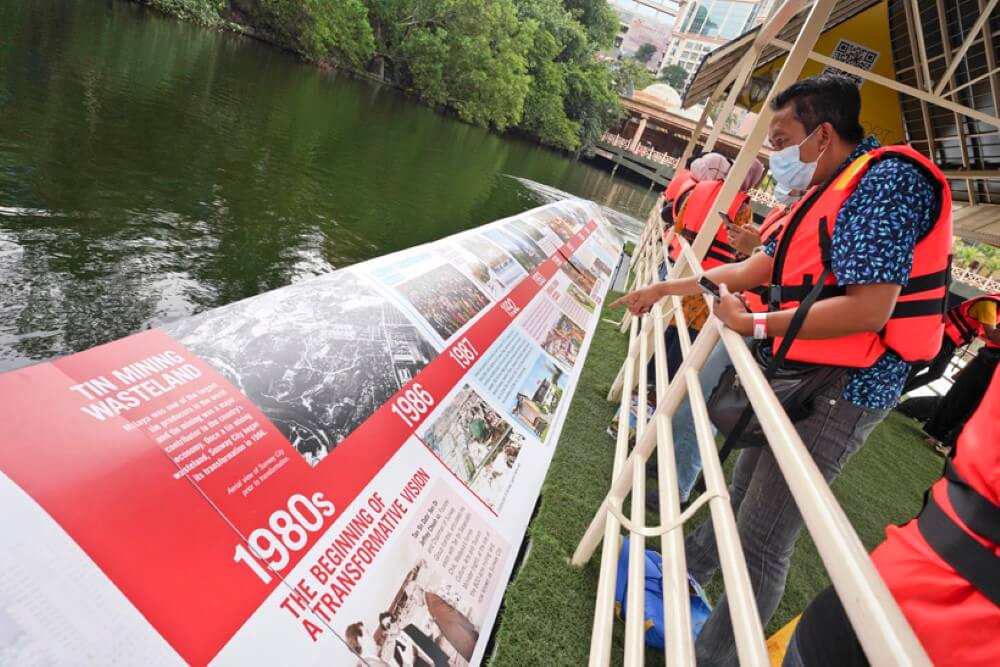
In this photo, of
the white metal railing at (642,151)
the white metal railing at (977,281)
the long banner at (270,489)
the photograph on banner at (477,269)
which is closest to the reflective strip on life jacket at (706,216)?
the photograph on banner at (477,269)

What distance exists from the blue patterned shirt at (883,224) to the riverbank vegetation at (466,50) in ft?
68.7

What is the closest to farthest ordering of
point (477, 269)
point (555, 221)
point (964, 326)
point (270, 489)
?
point (270, 489)
point (477, 269)
point (964, 326)
point (555, 221)

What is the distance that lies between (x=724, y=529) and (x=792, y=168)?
49.5 inches

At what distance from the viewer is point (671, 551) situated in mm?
1298

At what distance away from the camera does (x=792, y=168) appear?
65.2 inches

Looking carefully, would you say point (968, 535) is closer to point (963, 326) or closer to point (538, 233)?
point (963, 326)

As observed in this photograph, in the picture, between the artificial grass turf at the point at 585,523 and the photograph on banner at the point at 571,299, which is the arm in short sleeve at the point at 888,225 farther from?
the photograph on banner at the point at 571,299

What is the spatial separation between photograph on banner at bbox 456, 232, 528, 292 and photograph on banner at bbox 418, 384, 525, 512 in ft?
3.89

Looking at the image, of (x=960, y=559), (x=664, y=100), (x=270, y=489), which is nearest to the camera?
(x=960, y=559)

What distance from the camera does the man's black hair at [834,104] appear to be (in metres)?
1.46

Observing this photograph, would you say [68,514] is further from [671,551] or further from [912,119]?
[912,119]

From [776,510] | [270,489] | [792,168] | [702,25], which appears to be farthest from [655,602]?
[702,25]

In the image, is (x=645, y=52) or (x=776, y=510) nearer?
(x=776, y=510)

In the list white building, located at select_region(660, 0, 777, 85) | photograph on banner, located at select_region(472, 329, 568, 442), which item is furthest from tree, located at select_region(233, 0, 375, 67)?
white building, located at select_region(660, 0, 777, 85)
